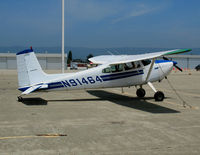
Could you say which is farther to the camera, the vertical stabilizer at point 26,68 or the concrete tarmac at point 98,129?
the vertical stabilizer at point 26,68

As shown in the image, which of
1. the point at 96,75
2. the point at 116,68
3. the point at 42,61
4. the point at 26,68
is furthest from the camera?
the point at 42,61

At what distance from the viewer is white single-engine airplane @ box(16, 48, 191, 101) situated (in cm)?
1066

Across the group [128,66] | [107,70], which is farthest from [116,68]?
[128,66]

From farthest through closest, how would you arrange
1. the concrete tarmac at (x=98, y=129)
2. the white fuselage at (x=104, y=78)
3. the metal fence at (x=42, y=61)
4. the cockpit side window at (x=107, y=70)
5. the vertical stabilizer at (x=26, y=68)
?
1. the metal fence at (x=42, y=61)
2. the cockpit side window at (x=107, y=70)
3. the white fuselage at (x=104, y=78)
4. the vertical stabilizer at (x=26, y=68)
5. the concrete tarmac at (x=98, y=129)

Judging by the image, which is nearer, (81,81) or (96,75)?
(81,81)

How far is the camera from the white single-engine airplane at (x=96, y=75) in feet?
35.0

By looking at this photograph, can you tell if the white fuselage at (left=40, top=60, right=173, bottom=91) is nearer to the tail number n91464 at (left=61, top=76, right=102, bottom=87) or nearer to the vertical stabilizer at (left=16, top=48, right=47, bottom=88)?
the tail number n91464 at (left=61, top=76, right=102, bottom=87)

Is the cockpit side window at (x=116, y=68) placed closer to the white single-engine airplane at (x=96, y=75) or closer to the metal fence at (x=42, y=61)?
the white single-engine airplane at (x=96, y=75)

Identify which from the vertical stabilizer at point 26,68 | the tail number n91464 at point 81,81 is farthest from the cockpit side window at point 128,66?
the vertical stabilizer at point 26,68

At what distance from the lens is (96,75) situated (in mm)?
→ 11805

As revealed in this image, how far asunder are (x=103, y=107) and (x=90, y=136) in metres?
4.35

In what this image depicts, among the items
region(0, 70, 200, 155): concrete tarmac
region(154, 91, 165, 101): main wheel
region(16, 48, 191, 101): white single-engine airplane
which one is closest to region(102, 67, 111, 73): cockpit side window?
region(16, 48, 191, 101): white single-engine airplane

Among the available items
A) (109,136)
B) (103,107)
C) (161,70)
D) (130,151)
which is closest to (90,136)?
(109,136)

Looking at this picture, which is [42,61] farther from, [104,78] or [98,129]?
[98,129]
